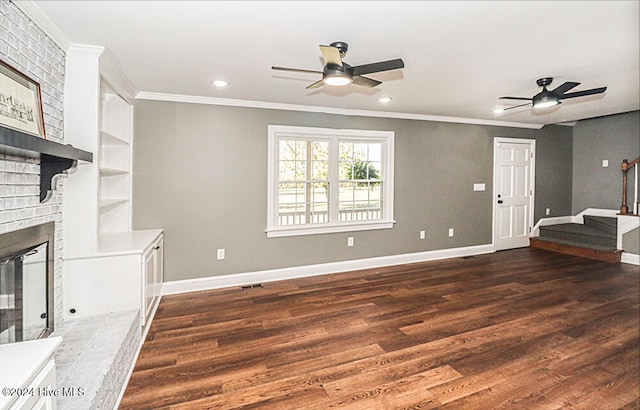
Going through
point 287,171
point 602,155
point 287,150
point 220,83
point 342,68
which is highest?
point 220,83

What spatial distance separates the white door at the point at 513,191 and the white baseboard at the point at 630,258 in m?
1.45

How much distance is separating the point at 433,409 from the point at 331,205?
10.7 feet

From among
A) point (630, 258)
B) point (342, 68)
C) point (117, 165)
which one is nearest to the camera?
point (342, 68)

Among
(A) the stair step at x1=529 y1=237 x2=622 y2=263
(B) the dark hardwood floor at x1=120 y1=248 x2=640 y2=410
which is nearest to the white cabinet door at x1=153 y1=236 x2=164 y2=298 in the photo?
(B) the dark hardwood floor at x1=120 y1=248 x2=640 y2=410

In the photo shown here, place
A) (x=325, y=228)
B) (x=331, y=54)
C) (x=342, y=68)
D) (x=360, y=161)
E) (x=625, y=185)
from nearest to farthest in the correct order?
(x=331, y=54)
(x=342, y=68)
(x=325, y=228)
(x=360, y=161)
(x=625, y=185)

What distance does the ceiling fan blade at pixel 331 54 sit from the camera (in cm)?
221

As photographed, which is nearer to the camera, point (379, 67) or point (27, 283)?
point (27, 283)

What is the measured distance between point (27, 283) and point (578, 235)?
7.71 metres

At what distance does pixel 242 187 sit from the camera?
4453 millimetres

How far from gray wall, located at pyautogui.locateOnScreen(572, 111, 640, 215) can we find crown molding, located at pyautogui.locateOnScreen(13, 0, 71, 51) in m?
8.34

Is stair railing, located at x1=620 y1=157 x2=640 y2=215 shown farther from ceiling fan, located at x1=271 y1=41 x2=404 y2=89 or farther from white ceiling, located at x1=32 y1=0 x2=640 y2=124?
ceiling fan, located at x1=271 y1=41 x2=404 y2=89

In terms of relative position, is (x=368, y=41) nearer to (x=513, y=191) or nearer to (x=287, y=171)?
(x=287, y=171)

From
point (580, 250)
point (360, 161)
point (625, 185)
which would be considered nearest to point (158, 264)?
point (360, 161)

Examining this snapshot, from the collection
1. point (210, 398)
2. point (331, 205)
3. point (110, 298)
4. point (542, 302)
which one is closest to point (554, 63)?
point (542, 302)
